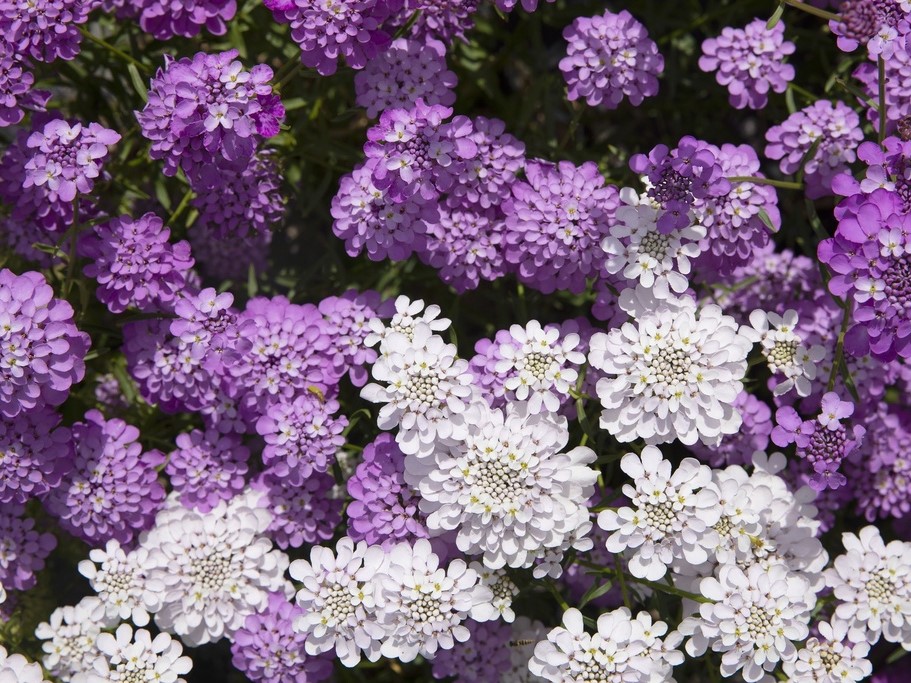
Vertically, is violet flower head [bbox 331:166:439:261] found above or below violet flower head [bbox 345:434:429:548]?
above

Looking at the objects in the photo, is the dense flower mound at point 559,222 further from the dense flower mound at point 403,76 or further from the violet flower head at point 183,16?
the violet flower head at point 183,16

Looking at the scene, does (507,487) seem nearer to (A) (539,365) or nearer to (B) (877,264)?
(A) (539,365)

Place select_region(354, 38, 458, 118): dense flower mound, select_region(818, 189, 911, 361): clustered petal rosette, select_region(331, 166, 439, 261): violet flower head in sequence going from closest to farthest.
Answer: select_region(818, 189, 911, 361): clustered petal rosette
select_region(331, 166, 439, 261): violet flower head
select_region(354, 38, 458, 118): dense flower mound

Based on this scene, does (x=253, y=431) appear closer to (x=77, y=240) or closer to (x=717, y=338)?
(x=77, y=240)

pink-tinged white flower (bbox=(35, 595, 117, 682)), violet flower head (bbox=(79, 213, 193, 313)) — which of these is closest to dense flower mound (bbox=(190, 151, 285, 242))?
violet flower head (bbox=(79, 213, 193, 313))

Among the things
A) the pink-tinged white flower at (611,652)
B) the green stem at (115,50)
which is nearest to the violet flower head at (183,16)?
the green stem at (115,50)

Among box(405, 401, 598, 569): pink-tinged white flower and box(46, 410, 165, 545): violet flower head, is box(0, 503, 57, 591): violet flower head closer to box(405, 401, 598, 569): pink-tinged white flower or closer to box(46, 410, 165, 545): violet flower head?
box(46, 410, 165, 545): violet flower head

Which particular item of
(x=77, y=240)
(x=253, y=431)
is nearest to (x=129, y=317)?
(x=77, y=240)

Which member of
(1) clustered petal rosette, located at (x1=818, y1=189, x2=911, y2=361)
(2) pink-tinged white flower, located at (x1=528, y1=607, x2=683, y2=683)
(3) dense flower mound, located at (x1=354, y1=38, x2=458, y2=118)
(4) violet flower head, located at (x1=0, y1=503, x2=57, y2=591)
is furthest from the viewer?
(4) violet flower head, located at (x1=0, y1=503, x2=57, y2=591)
